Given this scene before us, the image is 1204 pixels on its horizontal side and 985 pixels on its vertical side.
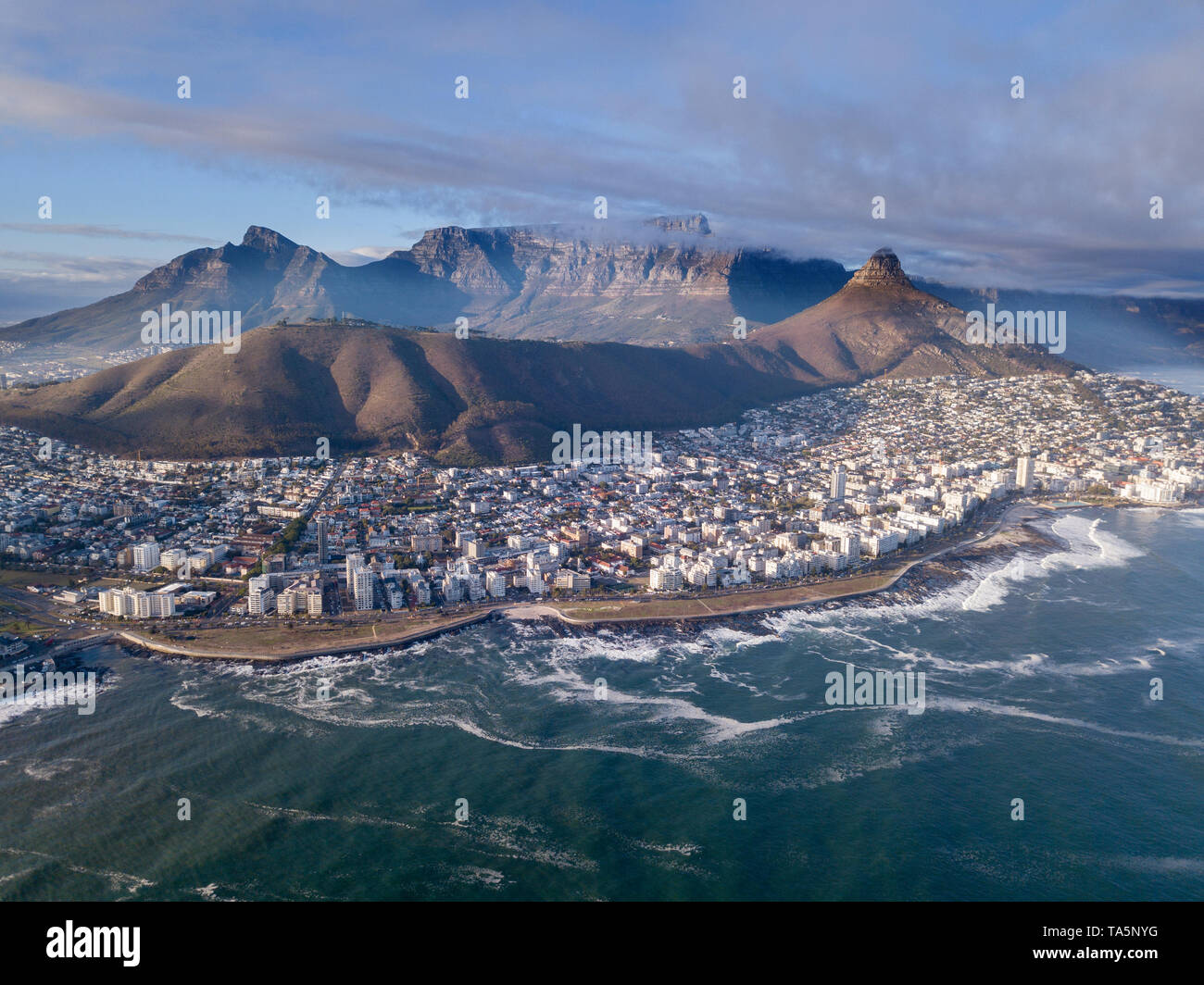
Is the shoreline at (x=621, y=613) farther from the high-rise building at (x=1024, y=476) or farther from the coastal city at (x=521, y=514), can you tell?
the high-rise building at (x=1024, y=476)

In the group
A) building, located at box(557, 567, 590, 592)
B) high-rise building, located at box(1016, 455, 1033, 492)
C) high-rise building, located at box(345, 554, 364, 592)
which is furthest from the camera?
high-rise building, located at box(1016, 455, 1033, 492)

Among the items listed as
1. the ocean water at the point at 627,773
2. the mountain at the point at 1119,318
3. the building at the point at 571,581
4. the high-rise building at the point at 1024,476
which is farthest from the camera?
the mountain at the point at 1119,318

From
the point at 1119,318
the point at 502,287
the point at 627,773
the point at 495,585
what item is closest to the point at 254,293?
the point at 502,287

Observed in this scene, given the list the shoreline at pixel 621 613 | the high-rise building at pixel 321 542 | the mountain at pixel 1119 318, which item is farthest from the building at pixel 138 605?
the mountain at pixel 1119 318

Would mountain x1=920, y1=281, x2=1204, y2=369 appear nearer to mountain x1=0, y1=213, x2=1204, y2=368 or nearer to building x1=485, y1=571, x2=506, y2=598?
mountain x1=0, y1=213, x2=1204, y2=368

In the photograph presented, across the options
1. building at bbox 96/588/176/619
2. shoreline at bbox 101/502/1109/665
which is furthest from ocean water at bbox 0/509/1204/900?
building at bbox 96/588/176/619
